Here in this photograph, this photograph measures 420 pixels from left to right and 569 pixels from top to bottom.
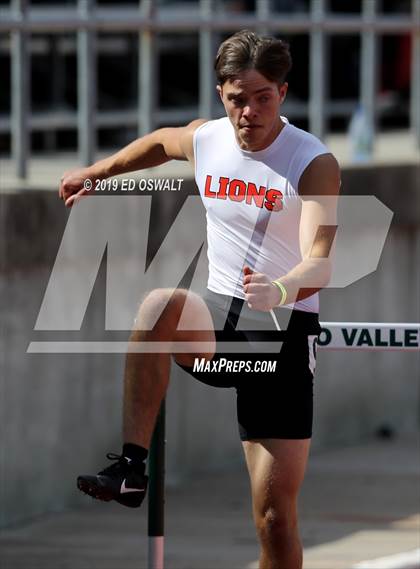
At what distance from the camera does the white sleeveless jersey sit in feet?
18.3

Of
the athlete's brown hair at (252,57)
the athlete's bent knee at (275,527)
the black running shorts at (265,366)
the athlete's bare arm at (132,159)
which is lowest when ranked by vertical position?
the athlete's bent knee at (275,527)

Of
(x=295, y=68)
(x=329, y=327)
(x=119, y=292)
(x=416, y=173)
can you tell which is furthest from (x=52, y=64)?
(x=329, y=327)

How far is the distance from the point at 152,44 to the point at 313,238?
423 centimetres

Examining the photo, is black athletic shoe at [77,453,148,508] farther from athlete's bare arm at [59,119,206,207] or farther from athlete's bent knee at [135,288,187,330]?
athlete's bare arm at [59,119,206,207]

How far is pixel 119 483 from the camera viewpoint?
17.8ft

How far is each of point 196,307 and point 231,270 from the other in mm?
221

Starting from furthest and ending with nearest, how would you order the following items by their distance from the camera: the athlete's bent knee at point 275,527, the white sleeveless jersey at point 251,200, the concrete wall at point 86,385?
→ the concrete wall at point 86,385 → the athlete's bent knee at point 275,527 → the white sleeveless jersey at point 251,200

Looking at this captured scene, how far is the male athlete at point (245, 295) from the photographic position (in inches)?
214

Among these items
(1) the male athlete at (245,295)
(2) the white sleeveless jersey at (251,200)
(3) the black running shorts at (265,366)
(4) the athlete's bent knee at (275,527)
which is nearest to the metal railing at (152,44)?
(1) the male athlete at (245,295)

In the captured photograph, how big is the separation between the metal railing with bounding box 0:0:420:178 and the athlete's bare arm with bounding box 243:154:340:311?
3.18 m

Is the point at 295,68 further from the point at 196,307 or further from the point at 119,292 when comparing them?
the point at 196,307

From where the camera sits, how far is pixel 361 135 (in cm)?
1120

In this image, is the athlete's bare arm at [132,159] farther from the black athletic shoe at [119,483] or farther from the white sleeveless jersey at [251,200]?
the black athletic shoe at [119,483]

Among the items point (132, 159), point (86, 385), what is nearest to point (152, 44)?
point (86, 385)
